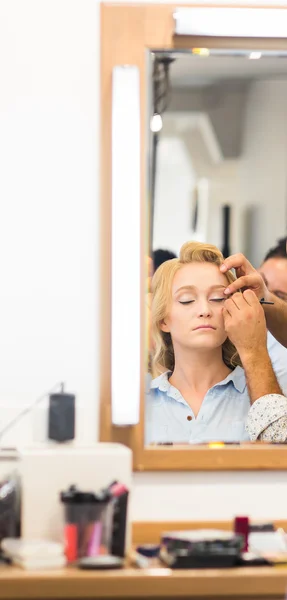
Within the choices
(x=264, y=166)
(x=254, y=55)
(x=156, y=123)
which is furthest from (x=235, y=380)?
(x=254, y=55)

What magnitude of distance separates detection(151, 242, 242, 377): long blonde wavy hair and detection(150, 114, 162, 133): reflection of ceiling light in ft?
0.91

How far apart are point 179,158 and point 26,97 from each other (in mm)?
386

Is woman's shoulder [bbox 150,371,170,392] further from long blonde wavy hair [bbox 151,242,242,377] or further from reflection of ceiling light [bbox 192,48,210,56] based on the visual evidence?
reflection of ceiling light [bbox 192,48,210,56]

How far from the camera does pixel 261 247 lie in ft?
7.02

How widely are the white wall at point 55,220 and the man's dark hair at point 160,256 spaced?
0.46ft

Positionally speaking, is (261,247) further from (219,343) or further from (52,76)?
(52,76)

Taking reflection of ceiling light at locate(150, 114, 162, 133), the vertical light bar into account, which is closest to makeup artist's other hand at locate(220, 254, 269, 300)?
the vertical light bar

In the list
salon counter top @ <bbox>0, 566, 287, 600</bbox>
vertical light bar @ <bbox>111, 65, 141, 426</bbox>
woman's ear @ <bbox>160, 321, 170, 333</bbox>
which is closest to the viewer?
salon counter top @ <bbox>0, 566, 287, 600</bbox>

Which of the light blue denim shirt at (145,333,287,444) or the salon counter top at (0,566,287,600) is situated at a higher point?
the light blue denim shirt at (145,333,287,444)

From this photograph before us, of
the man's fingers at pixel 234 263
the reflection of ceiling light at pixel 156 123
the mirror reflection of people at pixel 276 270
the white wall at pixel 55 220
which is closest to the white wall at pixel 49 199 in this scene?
the white wall at pixel 55 220

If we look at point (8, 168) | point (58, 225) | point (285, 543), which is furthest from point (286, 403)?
point (8, 168)

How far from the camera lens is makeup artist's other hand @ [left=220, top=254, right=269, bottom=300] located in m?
2.10

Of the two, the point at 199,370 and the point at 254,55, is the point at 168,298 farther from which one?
the point at 254,55

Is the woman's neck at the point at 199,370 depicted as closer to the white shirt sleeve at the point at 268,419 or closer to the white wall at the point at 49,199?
the white shirt sleeve at the point at 268,419
